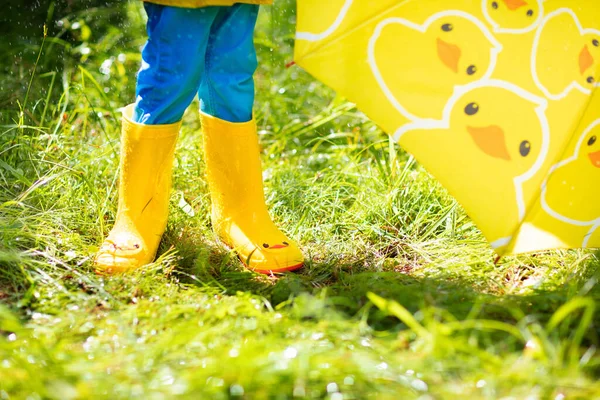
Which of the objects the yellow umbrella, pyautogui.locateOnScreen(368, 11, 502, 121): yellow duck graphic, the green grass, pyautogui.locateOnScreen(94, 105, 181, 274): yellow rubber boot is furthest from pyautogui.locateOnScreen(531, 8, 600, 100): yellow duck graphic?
pyautogui.locateOnScreen(94, 105, 181, 274): yellow rubber boot

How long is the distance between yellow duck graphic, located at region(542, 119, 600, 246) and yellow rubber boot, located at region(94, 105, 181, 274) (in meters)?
0.98

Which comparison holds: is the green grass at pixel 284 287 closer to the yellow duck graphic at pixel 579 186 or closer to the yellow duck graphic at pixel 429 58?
the yellow duck graphic at pixel 579 186

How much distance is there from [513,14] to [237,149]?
0.81 metres

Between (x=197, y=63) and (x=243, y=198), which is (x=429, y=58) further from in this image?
(x=243, y=198)

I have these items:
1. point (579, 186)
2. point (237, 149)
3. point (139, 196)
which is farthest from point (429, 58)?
point (139, 196)

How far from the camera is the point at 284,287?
2.02 m

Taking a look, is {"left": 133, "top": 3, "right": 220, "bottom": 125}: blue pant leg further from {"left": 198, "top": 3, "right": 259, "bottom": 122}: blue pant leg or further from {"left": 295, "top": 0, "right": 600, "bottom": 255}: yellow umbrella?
{"left": 295, "top": 0, "right": 600, "bottom": 255}: yellow umbrella

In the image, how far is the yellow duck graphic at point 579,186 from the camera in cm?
187

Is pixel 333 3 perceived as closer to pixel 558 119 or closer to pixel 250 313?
pixel 558 119

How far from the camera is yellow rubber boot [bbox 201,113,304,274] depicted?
2162mm

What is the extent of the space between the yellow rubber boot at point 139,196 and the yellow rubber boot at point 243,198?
13 cm

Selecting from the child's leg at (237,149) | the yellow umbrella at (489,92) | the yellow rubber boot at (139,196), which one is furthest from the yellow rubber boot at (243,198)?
the yellow umbrella at (489,92)

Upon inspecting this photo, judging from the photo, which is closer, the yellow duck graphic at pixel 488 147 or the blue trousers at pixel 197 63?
the yellow duck graphic at pixel 488 147

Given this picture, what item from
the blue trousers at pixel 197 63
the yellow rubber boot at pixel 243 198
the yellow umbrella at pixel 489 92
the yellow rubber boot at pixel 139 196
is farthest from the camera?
the yellow rubber boot at pixel 243 198
